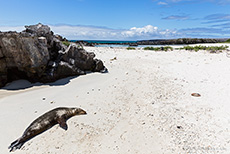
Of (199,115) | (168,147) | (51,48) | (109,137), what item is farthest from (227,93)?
(51,48)

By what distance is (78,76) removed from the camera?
9008 mm

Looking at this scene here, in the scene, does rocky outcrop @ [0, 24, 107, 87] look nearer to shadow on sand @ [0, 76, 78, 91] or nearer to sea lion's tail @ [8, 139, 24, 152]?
shadow on sand @ [0, 76, 78, 91]

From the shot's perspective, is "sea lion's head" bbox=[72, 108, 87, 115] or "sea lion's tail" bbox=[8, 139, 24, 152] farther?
"sea lion's head" bbox=[72, 108, 87, 115]

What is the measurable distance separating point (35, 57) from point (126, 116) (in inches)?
223

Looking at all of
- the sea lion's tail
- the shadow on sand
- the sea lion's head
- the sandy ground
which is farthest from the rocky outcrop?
the sea lion's tail

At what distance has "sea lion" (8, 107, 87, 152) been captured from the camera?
3635mm

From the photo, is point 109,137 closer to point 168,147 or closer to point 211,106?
point 168,147

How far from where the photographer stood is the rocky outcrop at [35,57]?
7.19 m

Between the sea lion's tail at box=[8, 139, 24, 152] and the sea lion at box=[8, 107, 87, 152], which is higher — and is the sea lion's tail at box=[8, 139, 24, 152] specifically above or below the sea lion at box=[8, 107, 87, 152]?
below

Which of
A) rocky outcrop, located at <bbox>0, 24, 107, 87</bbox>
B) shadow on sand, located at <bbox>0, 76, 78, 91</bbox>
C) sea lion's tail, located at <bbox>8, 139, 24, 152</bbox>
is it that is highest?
rocky outcrop, located at <bbox>0, 24, 107, 87</bbox>

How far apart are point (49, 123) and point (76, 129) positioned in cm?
81

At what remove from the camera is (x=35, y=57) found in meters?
7.37

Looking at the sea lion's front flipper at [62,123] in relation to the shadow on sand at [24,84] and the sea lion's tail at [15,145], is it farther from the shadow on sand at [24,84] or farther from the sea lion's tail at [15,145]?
the shadow on sand at [24,84]

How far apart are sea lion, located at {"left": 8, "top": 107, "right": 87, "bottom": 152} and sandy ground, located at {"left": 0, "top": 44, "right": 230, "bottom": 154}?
147mm
